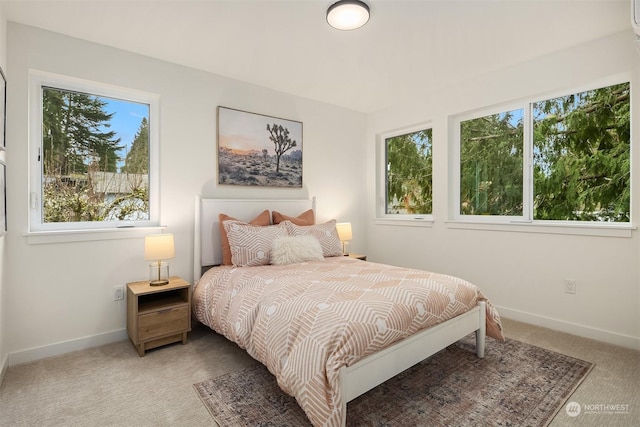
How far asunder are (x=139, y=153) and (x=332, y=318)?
2466mm

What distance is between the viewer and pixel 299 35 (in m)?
2.60

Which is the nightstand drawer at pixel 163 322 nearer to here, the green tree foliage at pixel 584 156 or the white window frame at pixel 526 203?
the white window frame at pixel 526 203

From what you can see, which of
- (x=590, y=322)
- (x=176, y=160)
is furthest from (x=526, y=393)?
(x=176, y=160)

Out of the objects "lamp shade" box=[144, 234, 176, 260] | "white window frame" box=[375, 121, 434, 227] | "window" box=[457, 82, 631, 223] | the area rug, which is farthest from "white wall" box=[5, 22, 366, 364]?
"window" box=[457, 82, 631, 223]

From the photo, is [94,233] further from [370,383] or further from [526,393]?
[526,393]

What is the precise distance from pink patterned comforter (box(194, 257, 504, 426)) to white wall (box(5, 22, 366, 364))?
0.77 m

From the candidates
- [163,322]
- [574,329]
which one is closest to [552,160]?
[574,329]

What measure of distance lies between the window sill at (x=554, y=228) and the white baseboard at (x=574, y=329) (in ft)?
2.62

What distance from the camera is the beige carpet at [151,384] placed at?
1.78 meters

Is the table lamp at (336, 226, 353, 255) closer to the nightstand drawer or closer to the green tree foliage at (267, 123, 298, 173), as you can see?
the green tree foliage at (267, 123, 298, 173)

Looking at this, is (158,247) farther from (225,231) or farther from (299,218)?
(299,218)

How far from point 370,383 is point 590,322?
2320 millimetres

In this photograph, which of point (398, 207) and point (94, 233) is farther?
point (398, 207)

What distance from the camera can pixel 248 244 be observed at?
9.63ft
